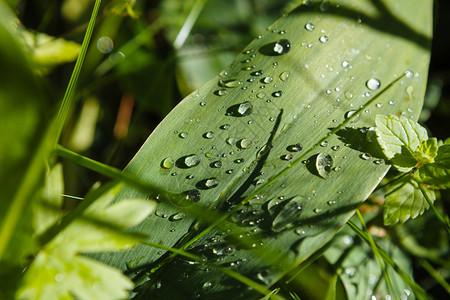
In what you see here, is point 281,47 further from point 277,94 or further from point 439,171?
point 439,171

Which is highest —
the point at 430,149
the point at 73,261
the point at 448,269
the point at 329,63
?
the point at 329,63

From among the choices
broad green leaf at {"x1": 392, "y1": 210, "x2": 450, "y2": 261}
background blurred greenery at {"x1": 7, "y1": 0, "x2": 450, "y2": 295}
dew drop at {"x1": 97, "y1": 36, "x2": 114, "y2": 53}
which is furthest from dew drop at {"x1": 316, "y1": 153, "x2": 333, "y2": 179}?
dew drop at {"x1": 97, "y1": 36, "x2": 114, "y2": 53}

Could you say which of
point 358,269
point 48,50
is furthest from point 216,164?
point 48,50

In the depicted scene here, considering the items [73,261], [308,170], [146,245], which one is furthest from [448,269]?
[73,261]

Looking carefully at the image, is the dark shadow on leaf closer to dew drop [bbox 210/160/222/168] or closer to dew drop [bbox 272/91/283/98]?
dew drop [bbox 272/91/283/98]

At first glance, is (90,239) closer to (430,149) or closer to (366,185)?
(366,185)

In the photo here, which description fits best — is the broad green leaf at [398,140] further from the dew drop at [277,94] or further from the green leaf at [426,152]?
the dew drop at [277,94]
